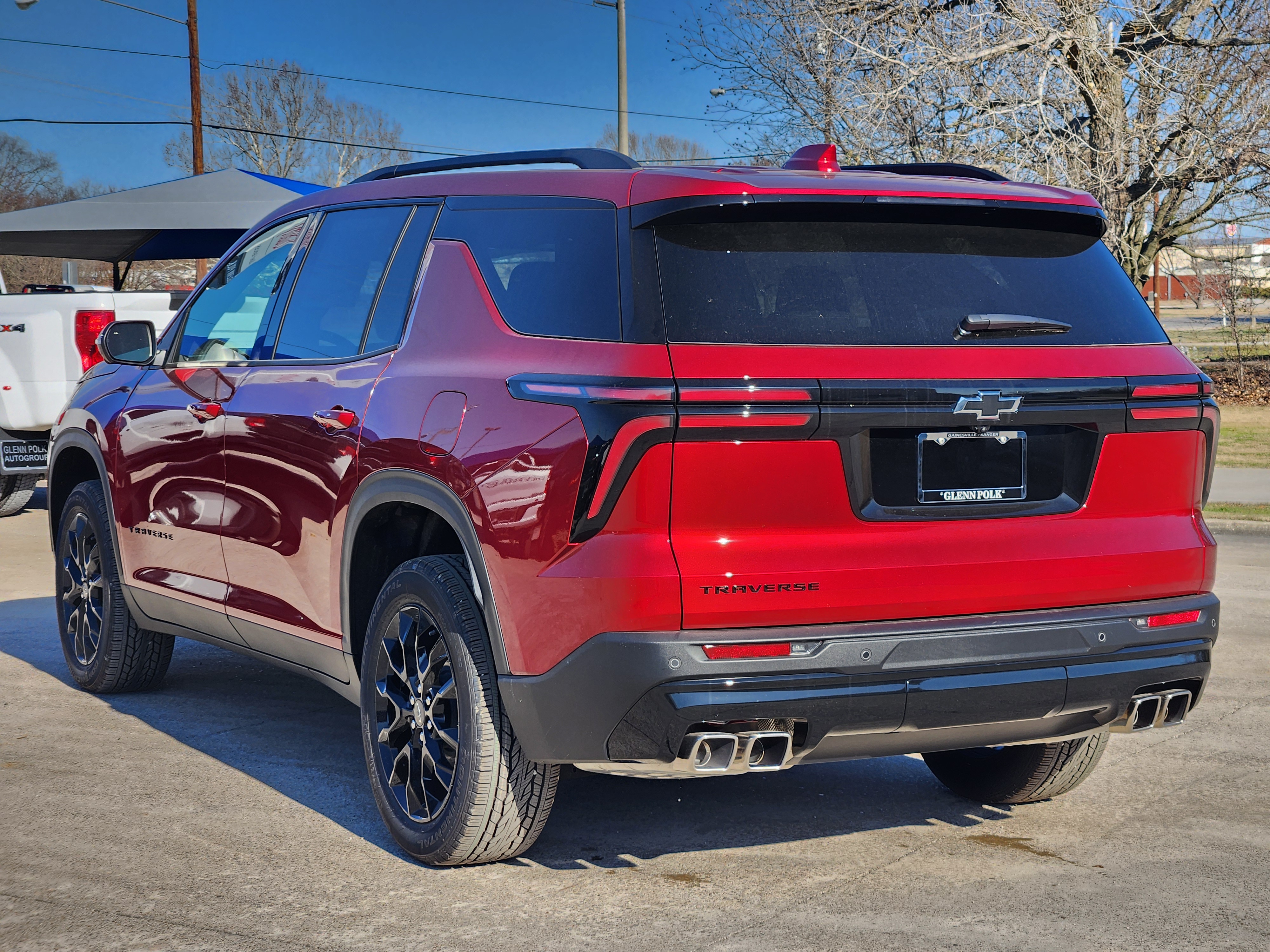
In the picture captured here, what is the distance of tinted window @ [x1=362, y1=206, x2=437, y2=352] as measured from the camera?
420cm

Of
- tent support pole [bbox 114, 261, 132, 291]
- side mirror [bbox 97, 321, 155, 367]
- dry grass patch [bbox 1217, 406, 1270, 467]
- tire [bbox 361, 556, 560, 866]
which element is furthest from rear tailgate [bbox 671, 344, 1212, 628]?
tent support pole [bbox 114, 261, 132, 291]

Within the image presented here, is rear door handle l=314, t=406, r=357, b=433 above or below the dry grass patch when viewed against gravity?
above

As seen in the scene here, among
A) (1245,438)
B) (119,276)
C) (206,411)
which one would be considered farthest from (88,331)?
(1245,438)

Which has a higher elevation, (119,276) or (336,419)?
(119,276)

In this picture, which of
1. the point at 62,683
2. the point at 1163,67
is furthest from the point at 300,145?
the point at 62,683

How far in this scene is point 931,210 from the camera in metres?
3.66

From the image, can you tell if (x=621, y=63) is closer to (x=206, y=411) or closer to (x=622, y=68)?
(x=622, y=68)

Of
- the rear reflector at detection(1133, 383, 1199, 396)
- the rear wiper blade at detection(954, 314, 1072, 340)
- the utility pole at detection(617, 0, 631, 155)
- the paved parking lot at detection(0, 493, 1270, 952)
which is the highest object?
the utility pole at detection(617, 0, 631, 155)

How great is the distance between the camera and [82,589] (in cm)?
616

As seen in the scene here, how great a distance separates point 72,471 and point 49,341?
21.1 ft

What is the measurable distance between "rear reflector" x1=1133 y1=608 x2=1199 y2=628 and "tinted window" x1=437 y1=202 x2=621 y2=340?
5.08 feet

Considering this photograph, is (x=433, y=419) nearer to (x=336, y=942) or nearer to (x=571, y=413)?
(x=571, y=413)

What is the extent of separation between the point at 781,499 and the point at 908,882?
1.27 m

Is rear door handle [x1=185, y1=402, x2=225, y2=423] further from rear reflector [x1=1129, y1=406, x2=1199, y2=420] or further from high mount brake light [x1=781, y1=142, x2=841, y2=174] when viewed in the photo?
rear reflector [x1=1129, y1=406, x2=1199, y2=420]
